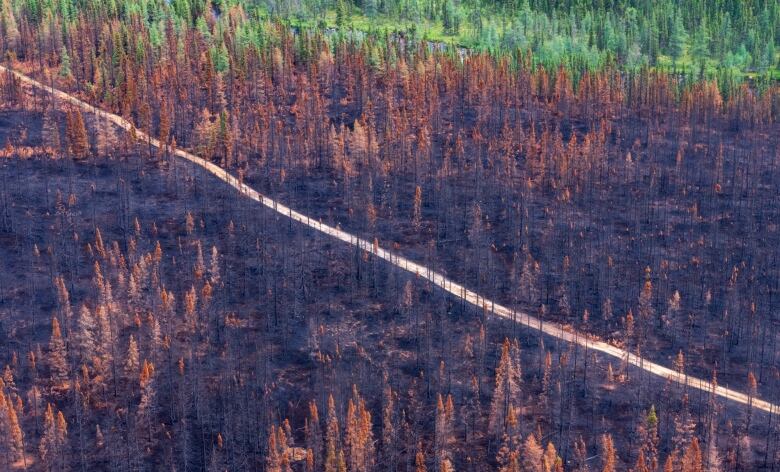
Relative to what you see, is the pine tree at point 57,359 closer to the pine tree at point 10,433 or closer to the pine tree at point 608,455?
the pine tree at point 10,433

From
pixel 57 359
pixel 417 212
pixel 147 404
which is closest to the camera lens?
pixel 147 404

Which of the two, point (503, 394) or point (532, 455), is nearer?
point (532, 455)

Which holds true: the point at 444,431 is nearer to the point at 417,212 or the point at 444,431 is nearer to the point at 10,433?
the point at 10,433

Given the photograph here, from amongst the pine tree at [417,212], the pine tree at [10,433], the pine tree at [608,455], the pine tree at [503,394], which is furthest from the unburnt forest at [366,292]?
the pine tree at [417,212]

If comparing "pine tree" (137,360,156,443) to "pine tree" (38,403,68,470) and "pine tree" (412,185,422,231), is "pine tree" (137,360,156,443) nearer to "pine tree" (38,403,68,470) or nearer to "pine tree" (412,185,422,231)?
"pine tree" (38,403,68,470)

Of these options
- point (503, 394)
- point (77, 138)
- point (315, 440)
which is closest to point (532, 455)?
point (503, 394)

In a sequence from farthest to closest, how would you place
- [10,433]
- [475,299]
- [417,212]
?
[417,212] → [475,299] → [10,433]

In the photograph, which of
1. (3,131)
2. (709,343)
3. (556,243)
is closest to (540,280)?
(556,243)
